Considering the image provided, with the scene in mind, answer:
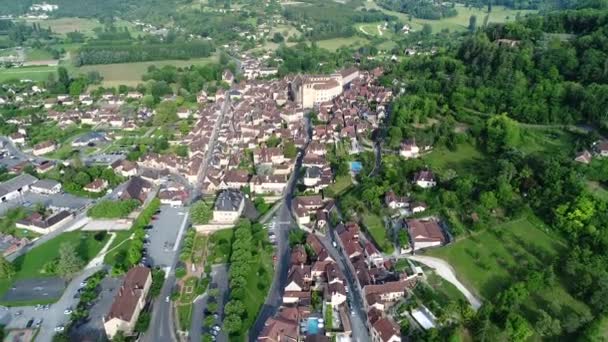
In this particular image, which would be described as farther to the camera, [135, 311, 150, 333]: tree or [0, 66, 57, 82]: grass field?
[0, 66, 57, 82]: grass field

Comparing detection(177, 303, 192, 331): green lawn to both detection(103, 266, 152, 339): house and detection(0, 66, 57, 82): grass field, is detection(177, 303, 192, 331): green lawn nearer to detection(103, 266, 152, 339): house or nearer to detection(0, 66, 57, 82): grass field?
detection(103, 266, 152, 339): house

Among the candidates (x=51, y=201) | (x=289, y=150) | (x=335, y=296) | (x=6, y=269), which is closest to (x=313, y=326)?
(x=335, y=296)

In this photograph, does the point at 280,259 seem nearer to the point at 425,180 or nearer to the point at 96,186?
the point at 425,180

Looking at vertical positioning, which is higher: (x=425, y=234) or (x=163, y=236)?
(x=425, y=234)

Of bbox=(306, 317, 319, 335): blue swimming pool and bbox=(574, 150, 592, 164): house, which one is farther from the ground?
bbox=(574, 150, 592, 164): house

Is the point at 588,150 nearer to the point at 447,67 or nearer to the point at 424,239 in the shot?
the point at 424,239

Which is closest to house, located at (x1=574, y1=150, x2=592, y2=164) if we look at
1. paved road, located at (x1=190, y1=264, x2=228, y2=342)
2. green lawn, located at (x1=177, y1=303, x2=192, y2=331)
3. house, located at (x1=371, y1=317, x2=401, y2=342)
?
house, located at (x1=371, y1=317, x2=401, y2=342)
